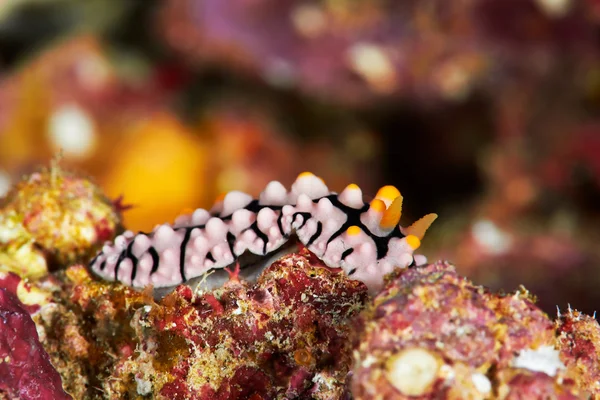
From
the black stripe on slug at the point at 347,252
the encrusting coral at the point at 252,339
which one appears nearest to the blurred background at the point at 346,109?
the encrusting coral at the point at 252,339

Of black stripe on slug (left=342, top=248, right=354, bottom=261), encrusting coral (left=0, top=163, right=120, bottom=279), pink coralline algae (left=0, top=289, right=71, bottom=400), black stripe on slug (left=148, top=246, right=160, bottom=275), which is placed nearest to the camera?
pink coralline algae (left=0, top=289, right=71, bottom=400)

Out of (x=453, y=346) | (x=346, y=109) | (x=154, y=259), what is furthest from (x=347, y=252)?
(x=346, y=109)

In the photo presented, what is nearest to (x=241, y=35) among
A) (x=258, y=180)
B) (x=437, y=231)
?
(x=258, y=180)

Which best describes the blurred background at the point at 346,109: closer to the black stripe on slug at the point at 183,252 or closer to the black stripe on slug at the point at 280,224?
the black stripe on slug at the point at 183,252

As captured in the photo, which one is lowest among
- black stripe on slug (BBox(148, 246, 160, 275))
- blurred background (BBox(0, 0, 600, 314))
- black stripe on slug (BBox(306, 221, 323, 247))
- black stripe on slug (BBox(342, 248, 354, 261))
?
black stripe on slug (BBox(148, 246, 160, 275))

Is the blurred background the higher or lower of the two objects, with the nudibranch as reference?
higher

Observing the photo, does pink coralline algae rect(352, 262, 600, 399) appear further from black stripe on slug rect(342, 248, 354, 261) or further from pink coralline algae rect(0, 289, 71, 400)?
pink coralline algae rect(0, 289, 71, 400)

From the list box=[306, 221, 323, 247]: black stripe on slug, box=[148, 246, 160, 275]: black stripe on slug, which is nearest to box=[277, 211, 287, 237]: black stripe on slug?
box=[306, 221, 323, 247]: black stripe on slug
